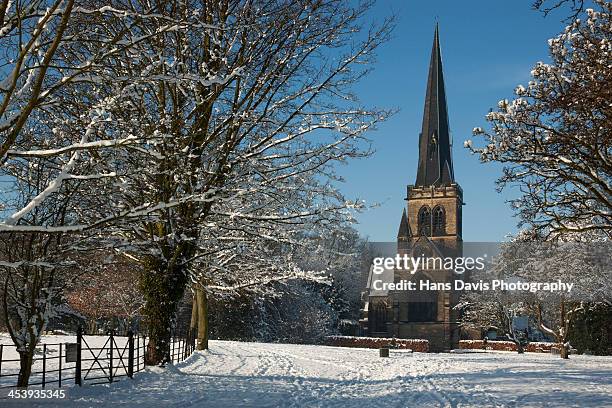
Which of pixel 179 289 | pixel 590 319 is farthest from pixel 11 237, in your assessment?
pixel 590 319

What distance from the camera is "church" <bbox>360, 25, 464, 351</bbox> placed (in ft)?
251

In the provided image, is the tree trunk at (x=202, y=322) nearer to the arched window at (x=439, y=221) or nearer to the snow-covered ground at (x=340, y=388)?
the snow-covered ground at (x=340, y=388)

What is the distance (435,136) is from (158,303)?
70799mm

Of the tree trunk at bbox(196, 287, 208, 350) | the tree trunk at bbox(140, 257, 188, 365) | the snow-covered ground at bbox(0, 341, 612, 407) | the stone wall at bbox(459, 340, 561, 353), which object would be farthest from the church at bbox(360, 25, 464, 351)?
the tree trunk at bbox(140, 257, 188, 365)

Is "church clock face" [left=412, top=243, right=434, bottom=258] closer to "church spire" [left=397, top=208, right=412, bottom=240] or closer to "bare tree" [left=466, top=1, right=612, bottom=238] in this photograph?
"church spire" [left=397, top=208, right=412, bottom=240]

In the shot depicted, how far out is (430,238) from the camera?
83875 millimetres

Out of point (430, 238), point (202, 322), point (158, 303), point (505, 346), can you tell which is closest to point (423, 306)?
point (430, 238)

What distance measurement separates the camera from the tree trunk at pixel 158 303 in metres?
A: 16.3

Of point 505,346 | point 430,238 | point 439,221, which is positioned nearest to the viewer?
point 505,346

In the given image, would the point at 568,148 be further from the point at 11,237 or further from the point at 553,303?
the point at 553,303

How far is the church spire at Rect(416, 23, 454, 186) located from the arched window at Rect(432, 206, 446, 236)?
360cm

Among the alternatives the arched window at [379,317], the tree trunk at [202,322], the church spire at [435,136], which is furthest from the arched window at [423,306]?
the tree trunk at [202,322]

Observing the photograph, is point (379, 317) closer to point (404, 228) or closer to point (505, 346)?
point (404, 228)

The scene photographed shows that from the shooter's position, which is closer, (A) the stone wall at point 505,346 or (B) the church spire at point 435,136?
(A) the stone wall at point 505,346
